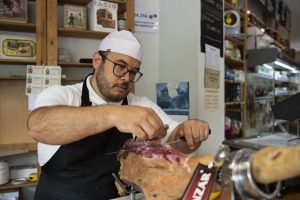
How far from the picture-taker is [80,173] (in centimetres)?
123

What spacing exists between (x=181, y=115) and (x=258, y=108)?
2.42 m

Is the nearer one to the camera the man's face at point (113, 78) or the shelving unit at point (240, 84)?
the man's face at point (113, 78)

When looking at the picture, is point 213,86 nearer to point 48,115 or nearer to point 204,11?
point 204,11

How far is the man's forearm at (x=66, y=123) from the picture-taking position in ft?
2.85

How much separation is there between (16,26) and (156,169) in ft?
6.38

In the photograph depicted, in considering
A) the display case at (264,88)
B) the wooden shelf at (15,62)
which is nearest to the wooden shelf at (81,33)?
the wooden shelf at (15,62)

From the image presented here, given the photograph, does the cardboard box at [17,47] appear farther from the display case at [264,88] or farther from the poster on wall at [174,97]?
the display case at [264,88]

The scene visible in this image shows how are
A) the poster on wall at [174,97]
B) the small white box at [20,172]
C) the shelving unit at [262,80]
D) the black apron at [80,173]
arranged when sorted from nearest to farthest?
the black apron at [80,173], the small white box at [20,172], the poster on wall at [174,97], the shelving unit at [262,80]

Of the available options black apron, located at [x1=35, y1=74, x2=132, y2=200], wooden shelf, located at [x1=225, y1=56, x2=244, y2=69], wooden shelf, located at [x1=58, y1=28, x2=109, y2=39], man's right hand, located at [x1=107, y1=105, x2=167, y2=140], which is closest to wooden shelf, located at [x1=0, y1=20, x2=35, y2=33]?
wooden shelf, located at [x1=58, y1=28, x2=109, y2=39]

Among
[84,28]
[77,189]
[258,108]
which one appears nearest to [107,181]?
[77,189]

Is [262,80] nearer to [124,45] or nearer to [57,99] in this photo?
[124,45]

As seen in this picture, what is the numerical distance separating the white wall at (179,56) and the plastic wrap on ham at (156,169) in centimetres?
163

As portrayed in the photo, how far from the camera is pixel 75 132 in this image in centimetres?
91

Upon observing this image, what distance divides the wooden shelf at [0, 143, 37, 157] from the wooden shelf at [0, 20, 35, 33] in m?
0.91
